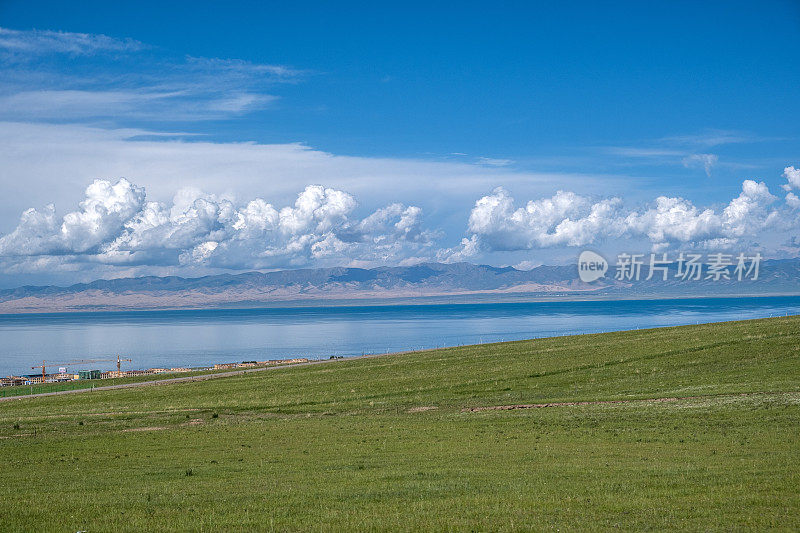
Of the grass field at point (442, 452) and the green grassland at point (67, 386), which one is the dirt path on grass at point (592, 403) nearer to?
the grass field at point (442, 452)

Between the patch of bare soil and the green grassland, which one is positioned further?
the green grassland

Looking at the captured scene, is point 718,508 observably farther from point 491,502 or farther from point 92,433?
point 92,433

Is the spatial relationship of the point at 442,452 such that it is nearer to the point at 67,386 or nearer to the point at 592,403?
the point at 592,403

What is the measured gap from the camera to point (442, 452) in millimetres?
25375

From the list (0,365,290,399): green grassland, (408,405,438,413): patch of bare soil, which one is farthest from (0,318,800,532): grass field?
(0,365,290,399): green grassland

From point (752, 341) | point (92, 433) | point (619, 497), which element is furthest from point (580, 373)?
point (619, 497)

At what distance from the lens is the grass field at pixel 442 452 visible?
15.8 m

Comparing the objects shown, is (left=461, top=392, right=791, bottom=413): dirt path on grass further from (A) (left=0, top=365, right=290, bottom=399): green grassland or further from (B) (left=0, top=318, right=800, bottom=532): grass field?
(A) (left=0, top=365, right=290, bottom=399): green grassland

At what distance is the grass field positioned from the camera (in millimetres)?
15773

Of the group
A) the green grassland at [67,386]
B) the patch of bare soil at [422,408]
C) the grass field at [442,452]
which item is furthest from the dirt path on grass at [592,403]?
the green grassland at [67,386]

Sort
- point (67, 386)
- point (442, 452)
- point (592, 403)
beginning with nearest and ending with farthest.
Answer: point (442, 452), point (592, 403), point (67, 386)

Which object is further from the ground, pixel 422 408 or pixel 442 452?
pixel 442 452

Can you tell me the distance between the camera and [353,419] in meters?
38.1

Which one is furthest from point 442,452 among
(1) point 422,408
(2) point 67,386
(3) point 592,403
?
(2) point 67,386
